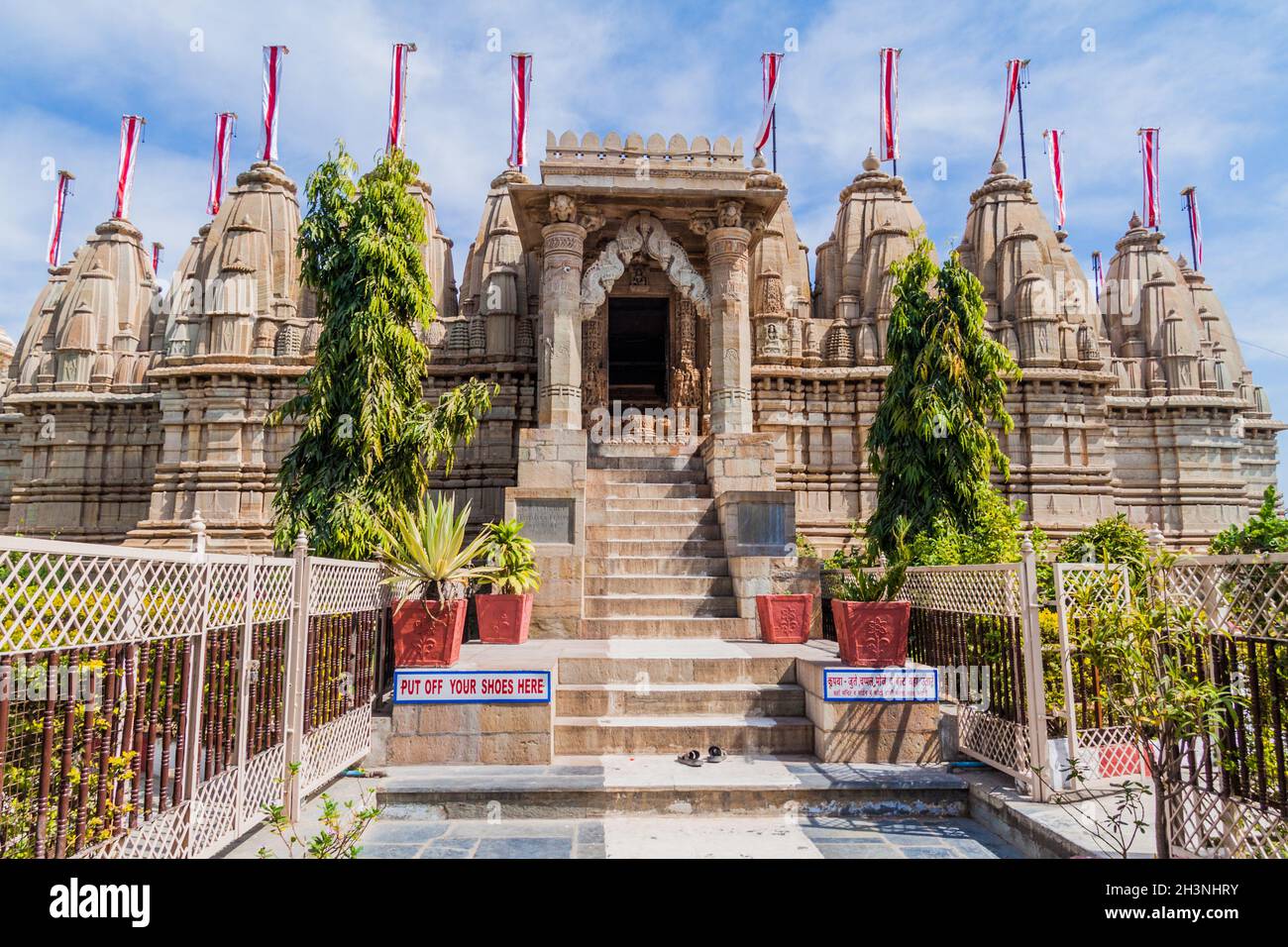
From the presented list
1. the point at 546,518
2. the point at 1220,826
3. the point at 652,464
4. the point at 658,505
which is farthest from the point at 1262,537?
the point at 546,518

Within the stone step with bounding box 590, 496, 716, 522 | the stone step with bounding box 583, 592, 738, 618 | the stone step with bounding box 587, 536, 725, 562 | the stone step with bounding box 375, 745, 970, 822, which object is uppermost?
the stone step with bounding box 590, 496, 716, 522

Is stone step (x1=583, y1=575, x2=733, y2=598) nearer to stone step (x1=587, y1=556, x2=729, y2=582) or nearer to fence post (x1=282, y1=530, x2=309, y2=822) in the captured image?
stone step (x1=587, y1=556, x2=729, y2=582)

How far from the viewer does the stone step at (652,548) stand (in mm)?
10719

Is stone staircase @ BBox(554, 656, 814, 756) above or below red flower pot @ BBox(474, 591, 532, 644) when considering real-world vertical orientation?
below

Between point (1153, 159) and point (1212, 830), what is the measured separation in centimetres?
2844

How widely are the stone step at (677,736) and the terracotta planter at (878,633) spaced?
0.80 meters

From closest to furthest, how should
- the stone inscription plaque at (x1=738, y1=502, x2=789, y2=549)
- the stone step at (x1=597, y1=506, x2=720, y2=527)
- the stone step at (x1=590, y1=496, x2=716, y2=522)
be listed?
the stone inscription plaque at (x1=738, y1=502, x2=789, y2=549) < the stone step at (x1=597, y1=506, x2=720, y2=527) < the stone step at (x1=590, y1=496, x2=716, y2=522)

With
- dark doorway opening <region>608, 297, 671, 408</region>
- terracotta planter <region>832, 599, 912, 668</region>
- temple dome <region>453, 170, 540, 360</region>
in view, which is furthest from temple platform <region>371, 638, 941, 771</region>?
temple dome <region>453, 170, 540, 360</region>

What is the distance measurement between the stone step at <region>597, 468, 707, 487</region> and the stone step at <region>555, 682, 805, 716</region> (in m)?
5.35

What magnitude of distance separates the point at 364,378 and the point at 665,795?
6.16m

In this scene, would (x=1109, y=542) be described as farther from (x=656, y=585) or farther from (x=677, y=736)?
(x=677, y=736)

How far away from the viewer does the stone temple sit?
43.1 ft

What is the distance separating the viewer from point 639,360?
19562 millimetres

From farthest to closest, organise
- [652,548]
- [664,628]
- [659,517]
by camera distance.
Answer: [659,517] < [652,548] < [664,628]
